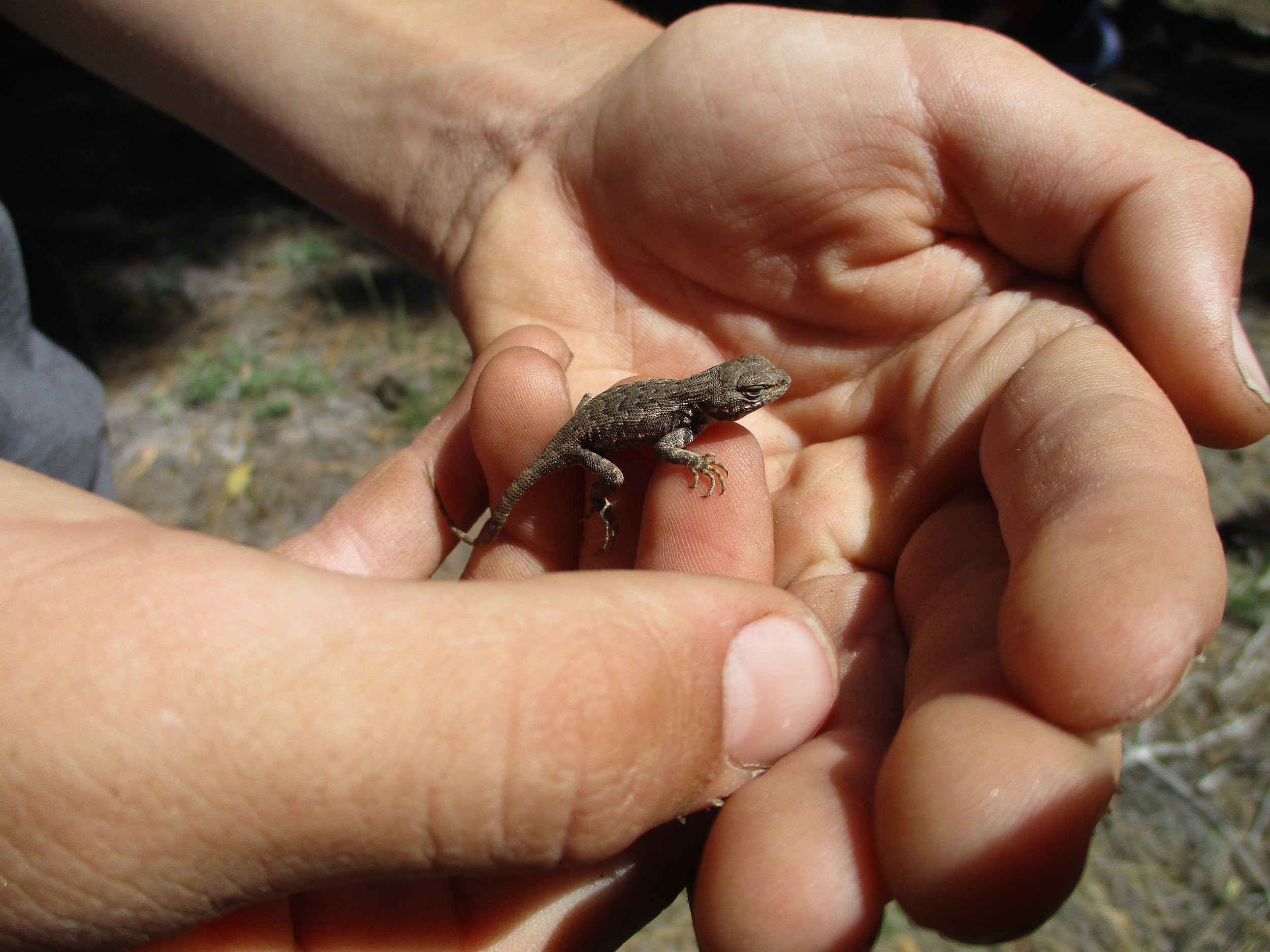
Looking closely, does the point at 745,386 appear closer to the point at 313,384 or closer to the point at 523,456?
the point at 523,456

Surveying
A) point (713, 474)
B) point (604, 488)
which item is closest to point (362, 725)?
point (713, 474)

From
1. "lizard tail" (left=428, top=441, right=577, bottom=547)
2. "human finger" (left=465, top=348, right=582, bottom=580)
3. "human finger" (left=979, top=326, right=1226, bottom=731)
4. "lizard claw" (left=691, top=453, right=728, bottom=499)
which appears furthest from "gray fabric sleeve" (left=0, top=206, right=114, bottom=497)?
"human finger" (left=979, top=326, right=1226, bottom=731)

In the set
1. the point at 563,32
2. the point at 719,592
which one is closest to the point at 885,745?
the point at 719,592

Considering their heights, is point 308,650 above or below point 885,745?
above

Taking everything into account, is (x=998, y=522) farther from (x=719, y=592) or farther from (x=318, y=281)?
(x=318, y=281)

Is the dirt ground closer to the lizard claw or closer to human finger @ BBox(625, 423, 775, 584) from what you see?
human finger @ BBox(625, 423, 775, 584)

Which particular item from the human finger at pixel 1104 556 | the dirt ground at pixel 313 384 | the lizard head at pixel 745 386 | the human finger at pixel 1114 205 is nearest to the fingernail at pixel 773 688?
the human finger at pixel 1104 556
